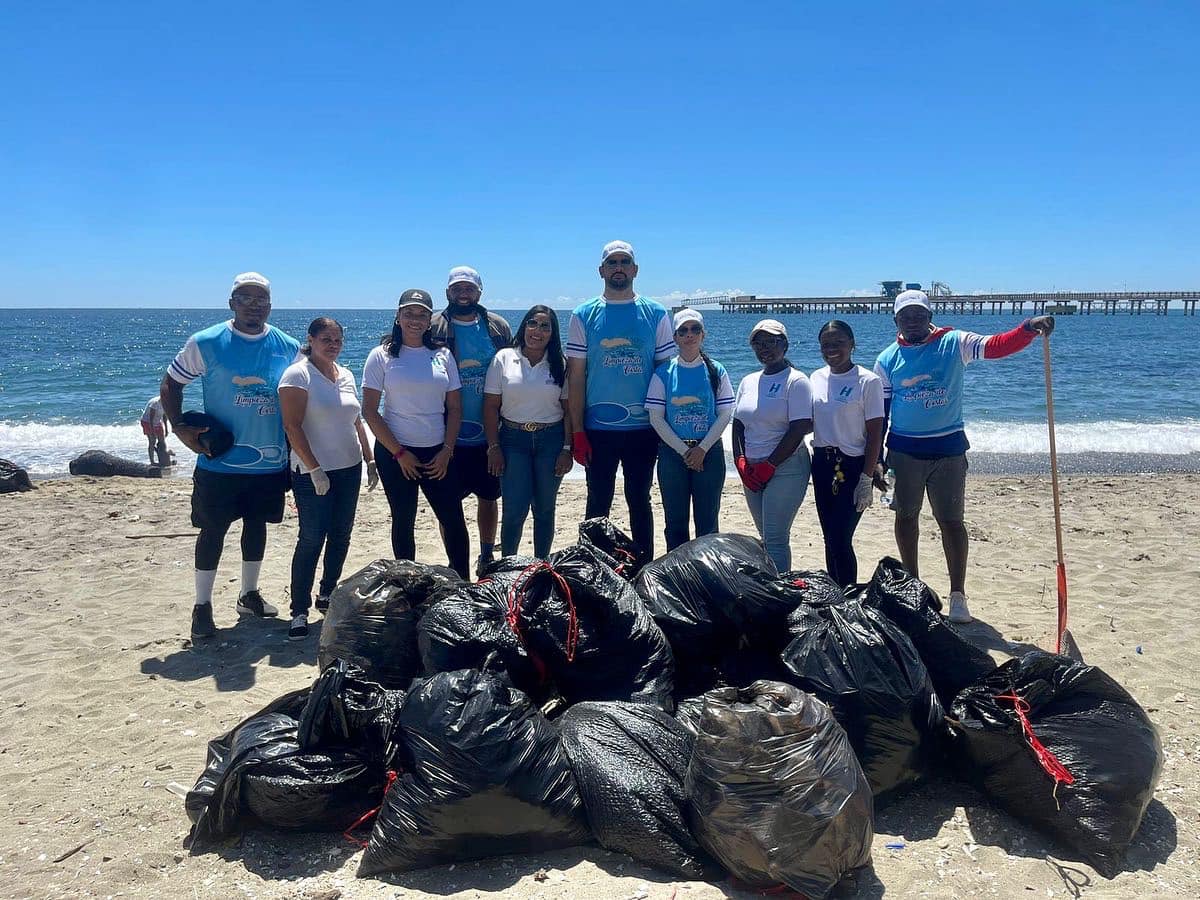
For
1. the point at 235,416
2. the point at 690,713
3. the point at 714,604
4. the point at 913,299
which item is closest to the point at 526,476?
the point at 235,416

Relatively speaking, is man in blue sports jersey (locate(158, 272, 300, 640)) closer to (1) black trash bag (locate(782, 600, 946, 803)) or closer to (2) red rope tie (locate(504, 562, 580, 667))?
(2) red rope tie (locate(504, 562, 580, 667))

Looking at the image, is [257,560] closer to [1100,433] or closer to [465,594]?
[465,594]

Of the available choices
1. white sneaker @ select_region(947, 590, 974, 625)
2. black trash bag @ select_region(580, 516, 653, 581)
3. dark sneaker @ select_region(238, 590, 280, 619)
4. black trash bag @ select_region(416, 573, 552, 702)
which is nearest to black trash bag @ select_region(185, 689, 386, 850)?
black trash bag @ select_region(416, 573, 552, 702)

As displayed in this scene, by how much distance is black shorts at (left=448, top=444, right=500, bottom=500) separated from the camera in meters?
4.73

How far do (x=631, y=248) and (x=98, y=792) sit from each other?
12.0 ft

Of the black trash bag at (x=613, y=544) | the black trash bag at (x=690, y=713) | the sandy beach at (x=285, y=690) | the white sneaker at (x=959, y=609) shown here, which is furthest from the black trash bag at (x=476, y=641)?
the white sneaker at (x=959, y=609)

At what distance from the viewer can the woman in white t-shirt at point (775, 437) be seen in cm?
433

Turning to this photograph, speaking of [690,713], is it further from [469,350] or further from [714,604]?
[469,350]

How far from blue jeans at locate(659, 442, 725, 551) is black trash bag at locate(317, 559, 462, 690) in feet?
4.93

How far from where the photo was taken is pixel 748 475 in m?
4.40

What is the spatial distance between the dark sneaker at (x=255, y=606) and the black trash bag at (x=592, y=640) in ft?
8.34

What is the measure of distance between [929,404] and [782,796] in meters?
2.84

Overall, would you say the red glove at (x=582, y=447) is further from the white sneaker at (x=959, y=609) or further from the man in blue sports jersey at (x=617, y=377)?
the white sneaker at (x=959, y=609)

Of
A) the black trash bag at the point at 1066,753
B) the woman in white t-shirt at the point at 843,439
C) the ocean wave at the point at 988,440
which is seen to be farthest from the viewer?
the ocean wave at the point at 988,440
